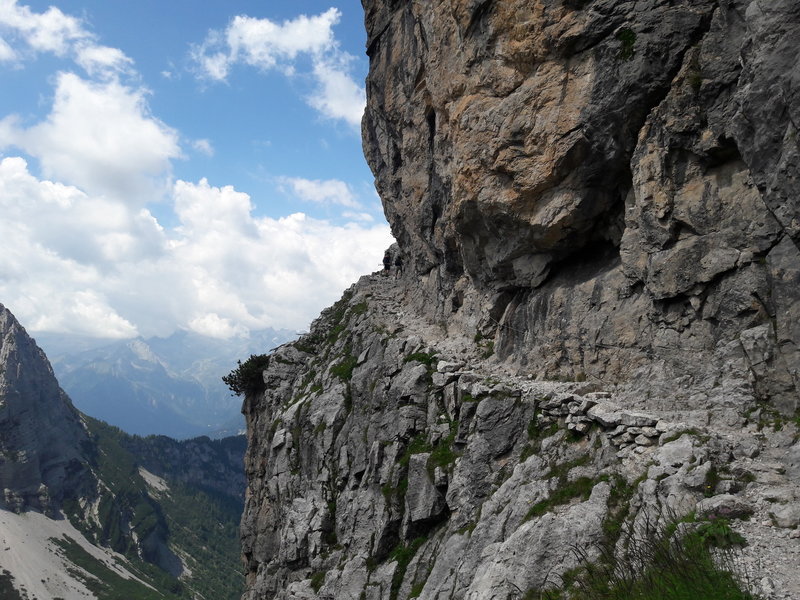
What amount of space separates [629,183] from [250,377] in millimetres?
50175

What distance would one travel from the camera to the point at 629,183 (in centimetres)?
2234

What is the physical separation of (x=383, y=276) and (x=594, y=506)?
53.1 meters

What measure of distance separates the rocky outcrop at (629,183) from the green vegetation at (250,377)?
3535 centimetres

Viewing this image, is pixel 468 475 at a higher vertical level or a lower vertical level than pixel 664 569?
higher

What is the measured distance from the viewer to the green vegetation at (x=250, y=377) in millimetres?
60188

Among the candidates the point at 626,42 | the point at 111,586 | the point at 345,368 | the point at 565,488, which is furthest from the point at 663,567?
the point at 111,586

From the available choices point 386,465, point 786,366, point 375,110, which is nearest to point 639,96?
point 786,366

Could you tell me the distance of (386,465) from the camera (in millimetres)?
28219

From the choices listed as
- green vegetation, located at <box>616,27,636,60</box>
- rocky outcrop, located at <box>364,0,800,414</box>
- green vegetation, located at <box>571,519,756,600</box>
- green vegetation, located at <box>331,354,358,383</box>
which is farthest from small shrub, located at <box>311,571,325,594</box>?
green vegetation, located at <box>616,27,636,60</box>

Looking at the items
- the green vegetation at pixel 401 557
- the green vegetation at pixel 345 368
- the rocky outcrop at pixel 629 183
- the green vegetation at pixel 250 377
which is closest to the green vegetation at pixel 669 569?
the rocky outcrop at pixel 629 183

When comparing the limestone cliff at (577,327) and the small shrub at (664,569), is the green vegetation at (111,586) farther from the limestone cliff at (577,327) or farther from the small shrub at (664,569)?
the small shrub at (664,569)

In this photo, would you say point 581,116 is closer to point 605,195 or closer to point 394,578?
point 605,195

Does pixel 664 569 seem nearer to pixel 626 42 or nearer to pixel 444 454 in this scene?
pixel 444 454

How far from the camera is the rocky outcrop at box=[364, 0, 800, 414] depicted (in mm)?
14547
